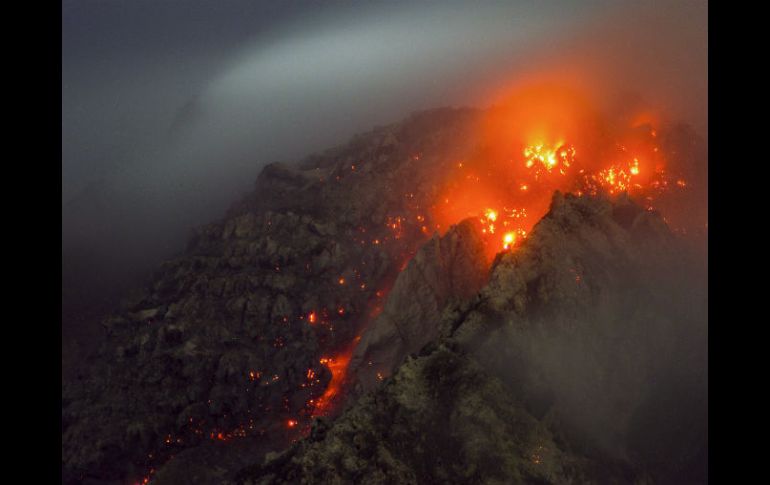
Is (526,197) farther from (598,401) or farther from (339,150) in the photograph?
(339,150)

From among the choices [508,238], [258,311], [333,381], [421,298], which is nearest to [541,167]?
[508,238]

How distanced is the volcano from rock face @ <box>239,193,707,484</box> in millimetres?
138

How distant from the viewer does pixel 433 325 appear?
2096 inches

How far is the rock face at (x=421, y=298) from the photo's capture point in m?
52.9

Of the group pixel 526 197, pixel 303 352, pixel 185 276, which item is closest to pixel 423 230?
pixel 526 197

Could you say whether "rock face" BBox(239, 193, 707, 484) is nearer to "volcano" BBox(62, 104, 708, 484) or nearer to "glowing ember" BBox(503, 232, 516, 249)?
"volcano" BBox(62, 104, 708, 484)

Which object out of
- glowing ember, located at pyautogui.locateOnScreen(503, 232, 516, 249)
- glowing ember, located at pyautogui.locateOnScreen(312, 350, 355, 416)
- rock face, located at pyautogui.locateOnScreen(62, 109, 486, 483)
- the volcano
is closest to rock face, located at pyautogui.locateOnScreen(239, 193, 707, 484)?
the volcano

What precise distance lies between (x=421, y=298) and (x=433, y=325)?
3.87m

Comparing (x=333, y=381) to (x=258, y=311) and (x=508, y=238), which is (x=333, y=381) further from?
(x=508, y=238)

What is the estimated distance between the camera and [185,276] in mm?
72625

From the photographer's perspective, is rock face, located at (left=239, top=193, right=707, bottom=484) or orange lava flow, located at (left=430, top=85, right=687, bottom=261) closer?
rock face, located at (left=239, top=193, right=707, bottom=484)

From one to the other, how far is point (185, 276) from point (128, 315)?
440 inches

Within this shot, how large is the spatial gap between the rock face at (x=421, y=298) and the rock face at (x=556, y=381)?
54.6 ft

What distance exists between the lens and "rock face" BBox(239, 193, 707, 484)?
65.9 ft
